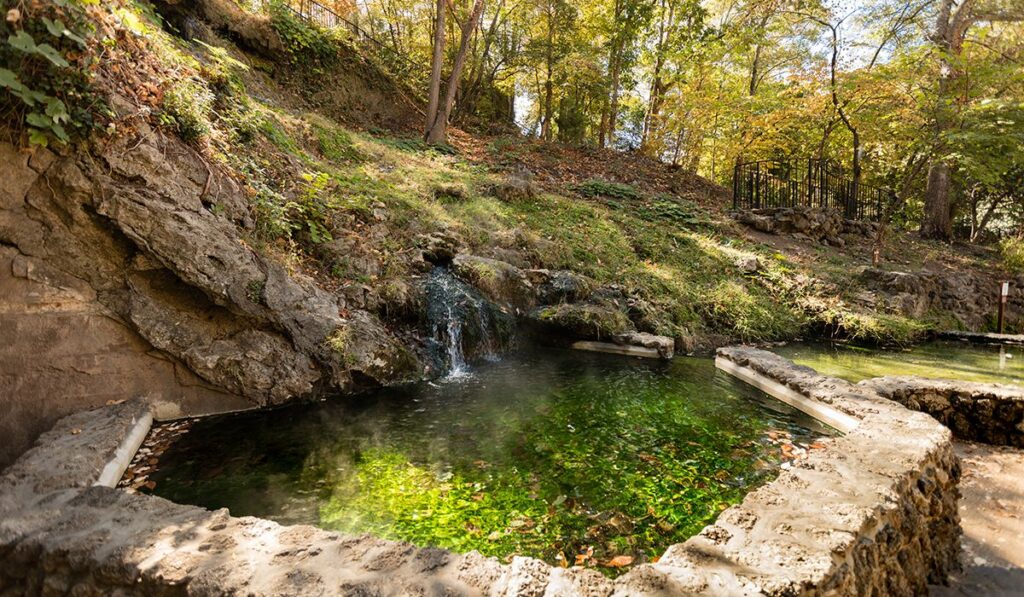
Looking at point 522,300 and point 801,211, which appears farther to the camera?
point 801,211

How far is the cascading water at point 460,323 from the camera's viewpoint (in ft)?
22.0

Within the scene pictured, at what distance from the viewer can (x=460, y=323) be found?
6957mm

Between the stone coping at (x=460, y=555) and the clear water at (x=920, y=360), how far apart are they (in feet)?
16.2

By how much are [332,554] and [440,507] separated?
4.12 ft

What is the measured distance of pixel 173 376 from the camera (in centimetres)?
450

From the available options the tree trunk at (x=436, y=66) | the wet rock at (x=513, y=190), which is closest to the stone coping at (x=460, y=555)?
the wet rock at (x=513, y=190)

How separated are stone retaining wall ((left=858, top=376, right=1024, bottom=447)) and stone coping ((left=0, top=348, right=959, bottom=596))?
227cm

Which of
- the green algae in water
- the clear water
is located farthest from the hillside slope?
the green algae in water

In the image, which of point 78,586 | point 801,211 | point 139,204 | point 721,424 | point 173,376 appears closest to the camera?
point 78,586

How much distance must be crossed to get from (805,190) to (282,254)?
57.2 ft

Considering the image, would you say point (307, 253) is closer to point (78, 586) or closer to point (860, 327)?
point (78, 586)

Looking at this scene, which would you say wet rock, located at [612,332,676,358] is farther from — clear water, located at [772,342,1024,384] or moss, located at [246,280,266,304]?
moss, located at [246,280,266,304]

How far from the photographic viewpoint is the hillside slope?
3879 millimetres

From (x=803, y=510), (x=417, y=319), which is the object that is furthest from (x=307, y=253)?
(x=803, y=510)
